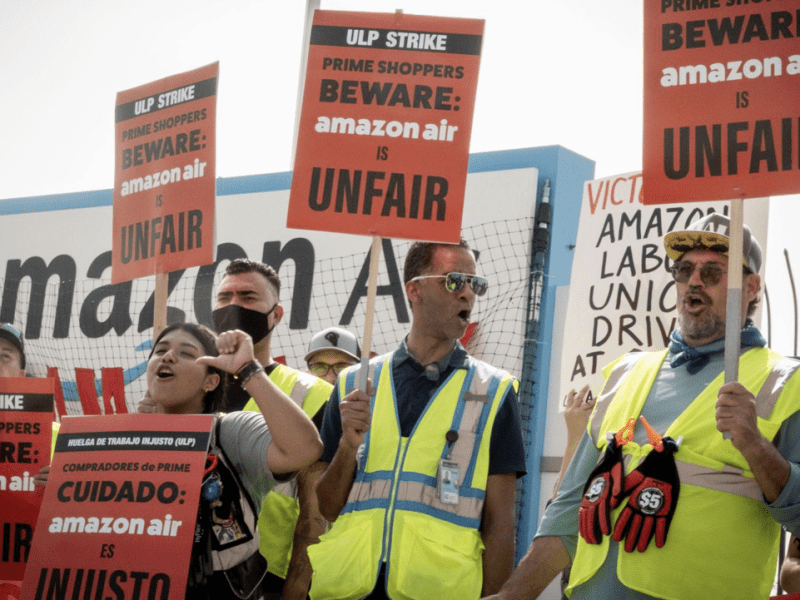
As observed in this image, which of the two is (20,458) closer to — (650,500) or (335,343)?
(335,343)

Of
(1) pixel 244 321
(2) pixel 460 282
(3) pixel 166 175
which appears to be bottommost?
(1) pixel 244 321

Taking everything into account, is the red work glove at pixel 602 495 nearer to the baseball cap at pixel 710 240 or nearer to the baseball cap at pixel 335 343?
the baseball cap at pixel 710 240

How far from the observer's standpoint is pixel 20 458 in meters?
4.33

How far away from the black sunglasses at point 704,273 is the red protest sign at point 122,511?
1.55 meters

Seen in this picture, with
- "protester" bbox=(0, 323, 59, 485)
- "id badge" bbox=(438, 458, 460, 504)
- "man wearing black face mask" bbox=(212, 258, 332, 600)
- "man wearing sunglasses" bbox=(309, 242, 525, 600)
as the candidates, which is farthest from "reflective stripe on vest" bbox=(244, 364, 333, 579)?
"protester" bbox=(0, 323, 59, 485)

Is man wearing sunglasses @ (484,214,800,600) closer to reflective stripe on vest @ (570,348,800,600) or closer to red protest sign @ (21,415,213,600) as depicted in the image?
reflective stripe on vest @ (570,348,800,600)

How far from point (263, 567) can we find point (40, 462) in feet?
4.55

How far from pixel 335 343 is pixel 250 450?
260 cm

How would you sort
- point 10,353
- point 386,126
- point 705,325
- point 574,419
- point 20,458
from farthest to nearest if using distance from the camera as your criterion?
point 10,353 < point 574,419 < point 20,458 < point 386,126 < point 705,325

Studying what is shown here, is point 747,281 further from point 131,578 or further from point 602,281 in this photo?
point 602,281

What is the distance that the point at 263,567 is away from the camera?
3.43 meters

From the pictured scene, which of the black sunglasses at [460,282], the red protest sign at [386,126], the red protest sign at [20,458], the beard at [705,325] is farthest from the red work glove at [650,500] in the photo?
the red protest sign at [20,458]

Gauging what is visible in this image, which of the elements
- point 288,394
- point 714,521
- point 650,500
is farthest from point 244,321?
point 714,521

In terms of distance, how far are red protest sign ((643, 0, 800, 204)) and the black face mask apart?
6.34 ft
